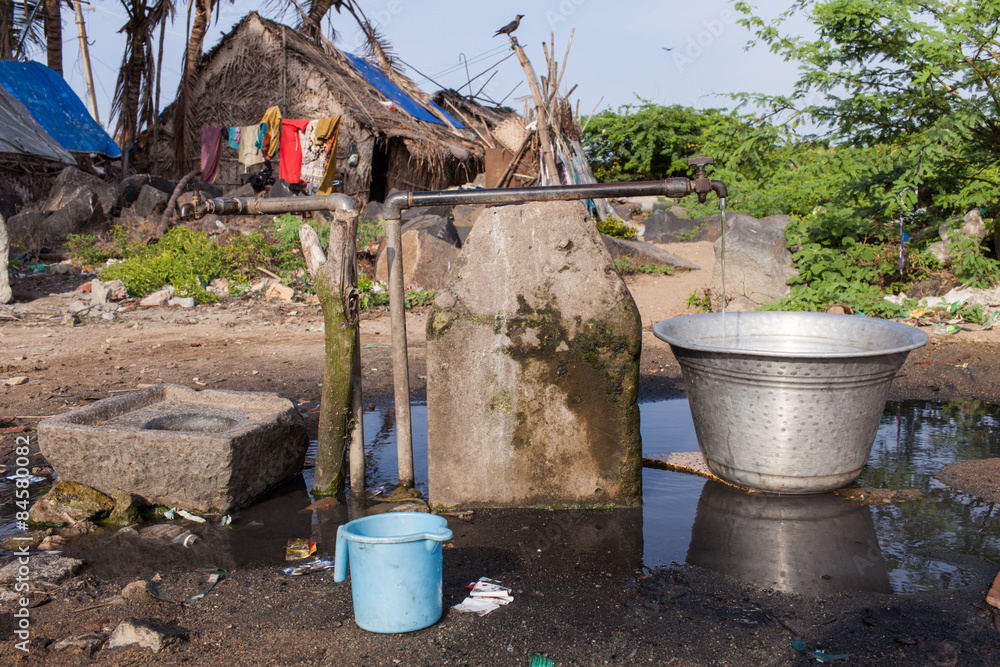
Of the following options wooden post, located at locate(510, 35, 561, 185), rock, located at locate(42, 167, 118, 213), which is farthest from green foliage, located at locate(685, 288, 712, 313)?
rock, located at locate(42, 167, 118, 213)

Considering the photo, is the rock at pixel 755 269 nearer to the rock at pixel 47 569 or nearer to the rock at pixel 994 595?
the rock at pixel 994 595

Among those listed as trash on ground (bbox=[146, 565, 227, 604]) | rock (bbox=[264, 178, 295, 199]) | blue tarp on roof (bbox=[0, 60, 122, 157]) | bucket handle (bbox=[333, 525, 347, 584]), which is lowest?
trash on ground (bbox=[146, 565, 227, 604])

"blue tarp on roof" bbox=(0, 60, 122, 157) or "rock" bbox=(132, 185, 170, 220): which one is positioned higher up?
"blue tarp on roof" bbox=(0, 60, 122, 157)

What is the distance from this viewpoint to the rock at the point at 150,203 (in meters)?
12.5

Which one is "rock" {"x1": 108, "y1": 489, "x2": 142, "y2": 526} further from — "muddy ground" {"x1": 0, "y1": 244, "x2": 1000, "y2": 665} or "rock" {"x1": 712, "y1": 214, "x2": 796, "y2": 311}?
"rock" {"x1": 712, "y1": 214, "x2": 796, "y2": 311}

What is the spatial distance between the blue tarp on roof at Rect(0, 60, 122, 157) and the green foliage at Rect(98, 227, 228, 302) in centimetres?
706

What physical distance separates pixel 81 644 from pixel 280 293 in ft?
23.3

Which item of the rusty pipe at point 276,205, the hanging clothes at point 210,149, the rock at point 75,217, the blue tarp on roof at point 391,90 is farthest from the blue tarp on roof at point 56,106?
the rusty pipe at point 276,205

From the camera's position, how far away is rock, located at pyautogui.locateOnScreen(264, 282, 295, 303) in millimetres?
9016

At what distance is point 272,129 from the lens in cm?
1380

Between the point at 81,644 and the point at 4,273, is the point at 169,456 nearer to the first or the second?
the point at 81,644

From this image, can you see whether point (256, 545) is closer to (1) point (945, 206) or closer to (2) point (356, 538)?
(2) point (356, 538)

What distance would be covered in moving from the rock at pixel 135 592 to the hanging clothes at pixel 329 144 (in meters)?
11.7

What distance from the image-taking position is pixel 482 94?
61.9 ft
